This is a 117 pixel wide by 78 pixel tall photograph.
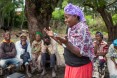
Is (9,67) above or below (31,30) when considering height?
below

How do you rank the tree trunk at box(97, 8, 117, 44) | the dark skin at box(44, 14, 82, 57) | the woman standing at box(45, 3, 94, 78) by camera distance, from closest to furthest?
1. the dark skin at box(44, 14, 82, 57)
2. the woman standing at box(45, 3, 94, 78)
3. the tree trunk at box(97, 8, 117, 44)

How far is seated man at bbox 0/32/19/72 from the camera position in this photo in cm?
730

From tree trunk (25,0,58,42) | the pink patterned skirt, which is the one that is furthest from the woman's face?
tree trunk (25,0,58,42)

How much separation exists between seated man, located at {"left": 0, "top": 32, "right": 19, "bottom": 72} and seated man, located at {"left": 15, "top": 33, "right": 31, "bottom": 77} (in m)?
0.14

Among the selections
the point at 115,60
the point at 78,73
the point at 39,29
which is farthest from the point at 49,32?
the point at 39,29

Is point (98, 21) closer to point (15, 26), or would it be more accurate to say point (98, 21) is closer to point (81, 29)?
point (15, 26)

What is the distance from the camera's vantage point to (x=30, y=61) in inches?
296

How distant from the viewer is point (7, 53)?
7.37m

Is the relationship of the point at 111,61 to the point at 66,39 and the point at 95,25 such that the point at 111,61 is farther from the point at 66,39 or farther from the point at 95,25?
the point at 95,25

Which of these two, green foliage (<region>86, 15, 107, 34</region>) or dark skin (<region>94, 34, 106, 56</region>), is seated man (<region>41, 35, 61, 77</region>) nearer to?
dark skin (<region>94, 34, 106, 56</region>)

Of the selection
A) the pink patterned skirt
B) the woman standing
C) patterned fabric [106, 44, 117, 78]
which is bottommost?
patterned fabric [106, 44, 117, 78]

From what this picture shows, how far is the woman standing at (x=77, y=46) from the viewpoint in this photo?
135 inches

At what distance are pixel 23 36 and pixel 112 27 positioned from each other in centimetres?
626

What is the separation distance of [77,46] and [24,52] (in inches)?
167
